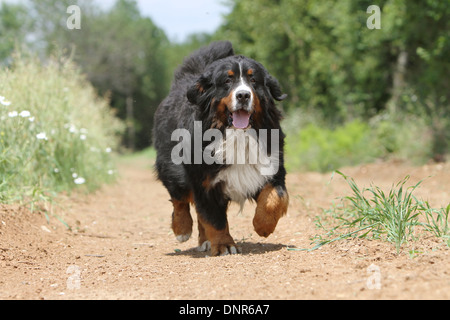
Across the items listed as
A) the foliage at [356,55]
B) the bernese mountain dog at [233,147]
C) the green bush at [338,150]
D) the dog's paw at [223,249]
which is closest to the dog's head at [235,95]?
the bernese mountain dog at [233,147]

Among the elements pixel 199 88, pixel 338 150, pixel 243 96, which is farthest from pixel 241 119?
pixel 338 150

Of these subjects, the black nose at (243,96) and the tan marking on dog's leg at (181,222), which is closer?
the black nose at (243,96)

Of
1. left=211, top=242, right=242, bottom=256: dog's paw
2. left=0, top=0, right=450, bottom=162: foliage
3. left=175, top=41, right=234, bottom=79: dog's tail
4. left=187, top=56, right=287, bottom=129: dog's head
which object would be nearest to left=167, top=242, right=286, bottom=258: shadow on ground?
left=211, top=242, right=242, bottom=256: dog's paw

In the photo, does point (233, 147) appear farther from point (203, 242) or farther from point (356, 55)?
point (356, 55)

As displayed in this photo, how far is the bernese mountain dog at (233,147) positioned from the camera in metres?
4.79

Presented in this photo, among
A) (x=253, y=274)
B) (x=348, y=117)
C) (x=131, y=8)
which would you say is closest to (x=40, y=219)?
(x=253, y=274)

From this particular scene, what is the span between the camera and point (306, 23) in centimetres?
2016

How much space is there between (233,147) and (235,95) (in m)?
0.48

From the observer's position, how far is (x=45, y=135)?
771 centimetres

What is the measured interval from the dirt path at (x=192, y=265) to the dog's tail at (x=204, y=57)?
187 cm

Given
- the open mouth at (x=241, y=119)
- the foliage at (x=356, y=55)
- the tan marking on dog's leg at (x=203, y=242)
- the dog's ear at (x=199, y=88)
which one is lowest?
the tan marking on dog's leg at (x=203, y=242)

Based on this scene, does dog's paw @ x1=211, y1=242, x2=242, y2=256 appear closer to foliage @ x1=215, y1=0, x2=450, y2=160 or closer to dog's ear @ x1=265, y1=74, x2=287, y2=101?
dog's ear @ x1=265, y1=74, x2=287, y2=101

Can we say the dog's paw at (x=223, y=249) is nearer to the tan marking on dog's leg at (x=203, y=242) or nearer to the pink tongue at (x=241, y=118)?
the tan marking on dog's leg at (x=203, y=242)
